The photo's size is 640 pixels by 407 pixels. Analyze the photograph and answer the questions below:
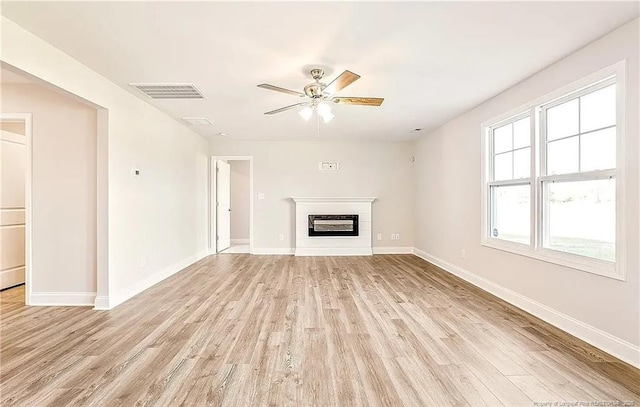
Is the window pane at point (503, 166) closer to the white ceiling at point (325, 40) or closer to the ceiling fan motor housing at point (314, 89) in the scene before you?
the white ceiling at point (325, 40)

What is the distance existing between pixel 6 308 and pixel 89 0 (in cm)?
339

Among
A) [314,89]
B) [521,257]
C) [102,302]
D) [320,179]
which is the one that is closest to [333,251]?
[320,179]

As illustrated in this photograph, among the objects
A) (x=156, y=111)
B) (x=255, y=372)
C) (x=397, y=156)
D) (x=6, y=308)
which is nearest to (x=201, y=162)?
(x=156, y=111)

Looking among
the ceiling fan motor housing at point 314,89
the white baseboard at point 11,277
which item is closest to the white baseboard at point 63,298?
the white baseboard at point 11,277

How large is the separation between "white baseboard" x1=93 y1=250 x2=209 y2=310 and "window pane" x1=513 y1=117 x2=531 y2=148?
4.87m

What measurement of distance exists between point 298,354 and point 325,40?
2.45 m

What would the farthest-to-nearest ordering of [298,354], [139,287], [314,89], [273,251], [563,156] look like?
[273,251] → [139,287] → [314,89] → [563,156] → [298,354]

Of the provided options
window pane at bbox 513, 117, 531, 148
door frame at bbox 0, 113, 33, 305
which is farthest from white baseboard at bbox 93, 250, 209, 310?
window pane at bbox 513, 117, 531, 148

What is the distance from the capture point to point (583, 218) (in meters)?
2.67

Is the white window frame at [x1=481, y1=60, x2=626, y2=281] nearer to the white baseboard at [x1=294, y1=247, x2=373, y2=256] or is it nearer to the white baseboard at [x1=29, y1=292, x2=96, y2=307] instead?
the white baseboard at [x1=294, y1=247, x2=373, y2=256]

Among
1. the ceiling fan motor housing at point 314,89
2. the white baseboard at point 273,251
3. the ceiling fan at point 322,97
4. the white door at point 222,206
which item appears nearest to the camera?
the ceiling fan at point 322,97

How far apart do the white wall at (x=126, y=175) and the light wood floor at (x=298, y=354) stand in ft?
1.67

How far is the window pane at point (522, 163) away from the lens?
131 inches

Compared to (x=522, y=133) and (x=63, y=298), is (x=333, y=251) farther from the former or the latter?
(x=63, y=298)
